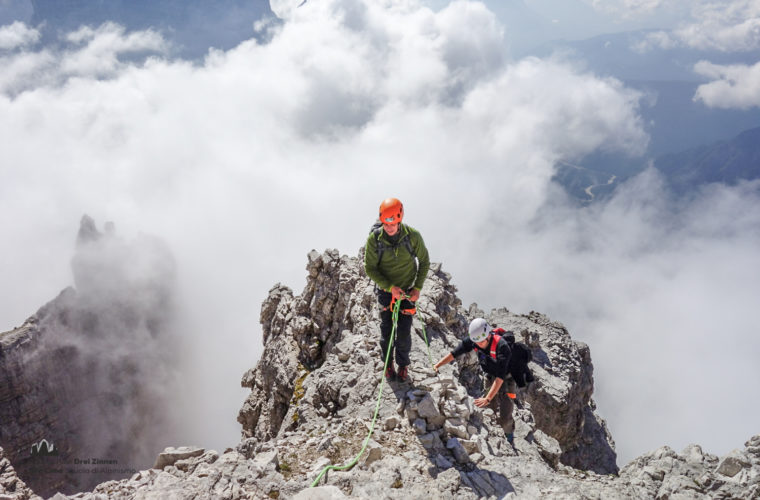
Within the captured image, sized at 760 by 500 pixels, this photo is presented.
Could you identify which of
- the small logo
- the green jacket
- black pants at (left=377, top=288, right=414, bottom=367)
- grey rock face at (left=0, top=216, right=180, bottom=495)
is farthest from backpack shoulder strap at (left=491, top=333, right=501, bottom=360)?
the small logo

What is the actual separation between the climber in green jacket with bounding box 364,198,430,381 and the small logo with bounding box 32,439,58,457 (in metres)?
64.8

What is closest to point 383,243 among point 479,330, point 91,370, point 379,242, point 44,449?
point 379,242

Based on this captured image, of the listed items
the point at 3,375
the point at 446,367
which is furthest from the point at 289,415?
the point at 3,375

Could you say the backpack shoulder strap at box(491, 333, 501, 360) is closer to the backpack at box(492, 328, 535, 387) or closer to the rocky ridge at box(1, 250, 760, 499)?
the backpack at box(492, 328, 535, 387)

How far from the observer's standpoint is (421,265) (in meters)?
11.1

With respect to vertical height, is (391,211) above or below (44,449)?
above

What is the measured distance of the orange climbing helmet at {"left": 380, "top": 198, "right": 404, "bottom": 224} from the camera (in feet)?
31.9

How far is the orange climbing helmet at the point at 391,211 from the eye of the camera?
31.9 feet

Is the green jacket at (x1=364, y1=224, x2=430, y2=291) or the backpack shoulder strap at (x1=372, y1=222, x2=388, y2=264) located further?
the green jacket at (x1=364, y1=224, x2=430, y2=291)

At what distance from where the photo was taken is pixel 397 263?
10875 millimetres

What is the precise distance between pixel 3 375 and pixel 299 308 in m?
52.8

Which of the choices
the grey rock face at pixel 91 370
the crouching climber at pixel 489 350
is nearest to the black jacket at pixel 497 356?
the crouching climber at pixel 489 350

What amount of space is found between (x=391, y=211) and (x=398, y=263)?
1766mm

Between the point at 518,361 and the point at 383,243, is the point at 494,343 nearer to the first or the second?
the point at 518,361
